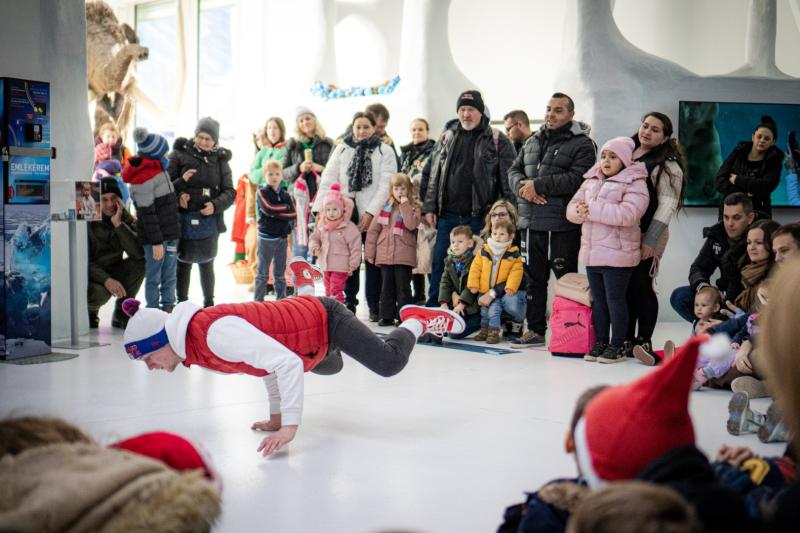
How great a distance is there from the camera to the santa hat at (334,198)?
7418 mm

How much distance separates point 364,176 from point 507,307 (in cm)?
168

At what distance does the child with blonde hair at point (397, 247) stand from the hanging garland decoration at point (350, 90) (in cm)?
309

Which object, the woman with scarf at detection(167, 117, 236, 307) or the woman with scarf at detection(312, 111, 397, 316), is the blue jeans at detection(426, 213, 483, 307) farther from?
the woman with scarf at detection(167, 117, 236, 307)

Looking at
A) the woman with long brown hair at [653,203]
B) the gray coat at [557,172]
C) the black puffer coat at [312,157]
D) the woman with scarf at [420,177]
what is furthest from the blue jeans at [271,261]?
the woman with long brown hair at [653,203]

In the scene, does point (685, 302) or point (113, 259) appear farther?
point (113, 259)

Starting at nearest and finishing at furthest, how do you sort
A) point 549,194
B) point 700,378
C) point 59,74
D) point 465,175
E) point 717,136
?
point 700,378, point 549,194, point 59,74, point 465,175, point 717,136

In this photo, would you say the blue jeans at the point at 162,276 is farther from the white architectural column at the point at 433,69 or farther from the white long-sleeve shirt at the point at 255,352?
the white long-sleeve shirt at the point at 255,352

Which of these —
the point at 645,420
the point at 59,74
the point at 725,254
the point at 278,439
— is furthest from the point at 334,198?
the point at 645,420

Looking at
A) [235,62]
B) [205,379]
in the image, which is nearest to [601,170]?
[205,379]

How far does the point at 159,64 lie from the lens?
15484 mm

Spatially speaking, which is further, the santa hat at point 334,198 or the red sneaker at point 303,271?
the santa hat at point 334,198

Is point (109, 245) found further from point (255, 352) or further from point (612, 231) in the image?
point (255, 352)

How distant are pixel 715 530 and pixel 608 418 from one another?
30 centimetres

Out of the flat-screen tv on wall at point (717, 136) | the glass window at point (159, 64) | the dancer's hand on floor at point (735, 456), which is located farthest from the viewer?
the glass window at point (159, 64)
